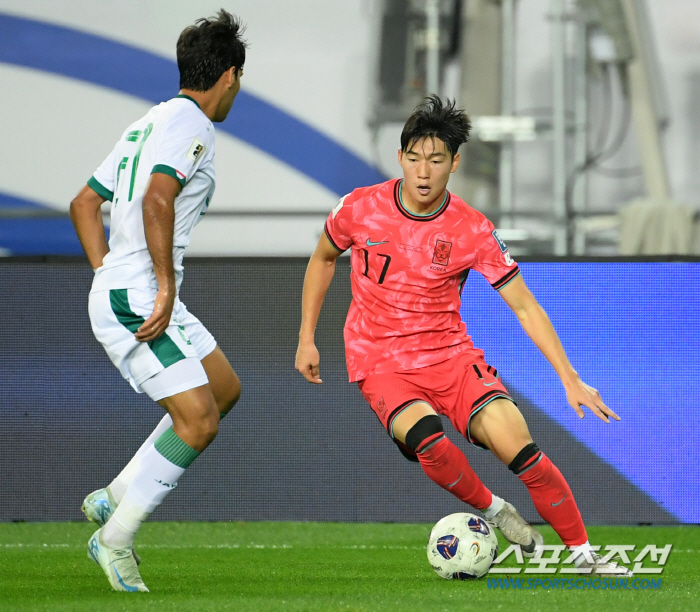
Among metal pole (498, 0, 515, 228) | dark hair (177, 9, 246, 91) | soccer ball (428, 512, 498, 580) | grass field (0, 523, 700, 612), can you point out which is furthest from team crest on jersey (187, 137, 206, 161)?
metal pole (498, 0, 515, 228)

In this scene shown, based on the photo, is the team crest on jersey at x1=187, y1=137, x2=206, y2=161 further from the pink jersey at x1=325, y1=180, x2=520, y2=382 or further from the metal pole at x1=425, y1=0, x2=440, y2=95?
the metal pole at x1=425, y1=0, x2=440, y2=95

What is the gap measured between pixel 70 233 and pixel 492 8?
281 cm

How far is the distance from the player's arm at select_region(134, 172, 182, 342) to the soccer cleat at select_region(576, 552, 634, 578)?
5.60 feet

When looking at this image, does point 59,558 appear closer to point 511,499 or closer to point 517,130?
point 511,499

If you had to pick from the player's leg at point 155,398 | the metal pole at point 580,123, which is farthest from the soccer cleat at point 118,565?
the metal pole at point 580,123

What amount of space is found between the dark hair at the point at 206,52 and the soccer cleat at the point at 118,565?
1.55 m

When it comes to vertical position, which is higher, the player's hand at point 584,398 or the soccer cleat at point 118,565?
the player's hand at point 584,398

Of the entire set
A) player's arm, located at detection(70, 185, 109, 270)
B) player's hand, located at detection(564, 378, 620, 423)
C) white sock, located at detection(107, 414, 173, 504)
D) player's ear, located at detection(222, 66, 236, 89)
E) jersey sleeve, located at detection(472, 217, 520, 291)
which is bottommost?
white sock, located at detection(107, 414, 173, 504)

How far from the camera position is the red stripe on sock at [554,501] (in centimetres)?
411

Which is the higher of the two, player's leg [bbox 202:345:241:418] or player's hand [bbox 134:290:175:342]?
player's hand [bbox 134:290:175:342]

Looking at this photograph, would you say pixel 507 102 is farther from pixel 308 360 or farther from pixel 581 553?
pixel 581 553

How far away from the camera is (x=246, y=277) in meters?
6.12

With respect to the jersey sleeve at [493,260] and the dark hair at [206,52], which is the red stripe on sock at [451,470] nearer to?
the jersey sleeve at [493,260]

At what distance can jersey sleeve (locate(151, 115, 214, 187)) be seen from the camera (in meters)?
3.80
